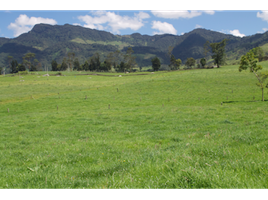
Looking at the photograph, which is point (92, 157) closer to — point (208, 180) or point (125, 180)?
point (125, 180)
